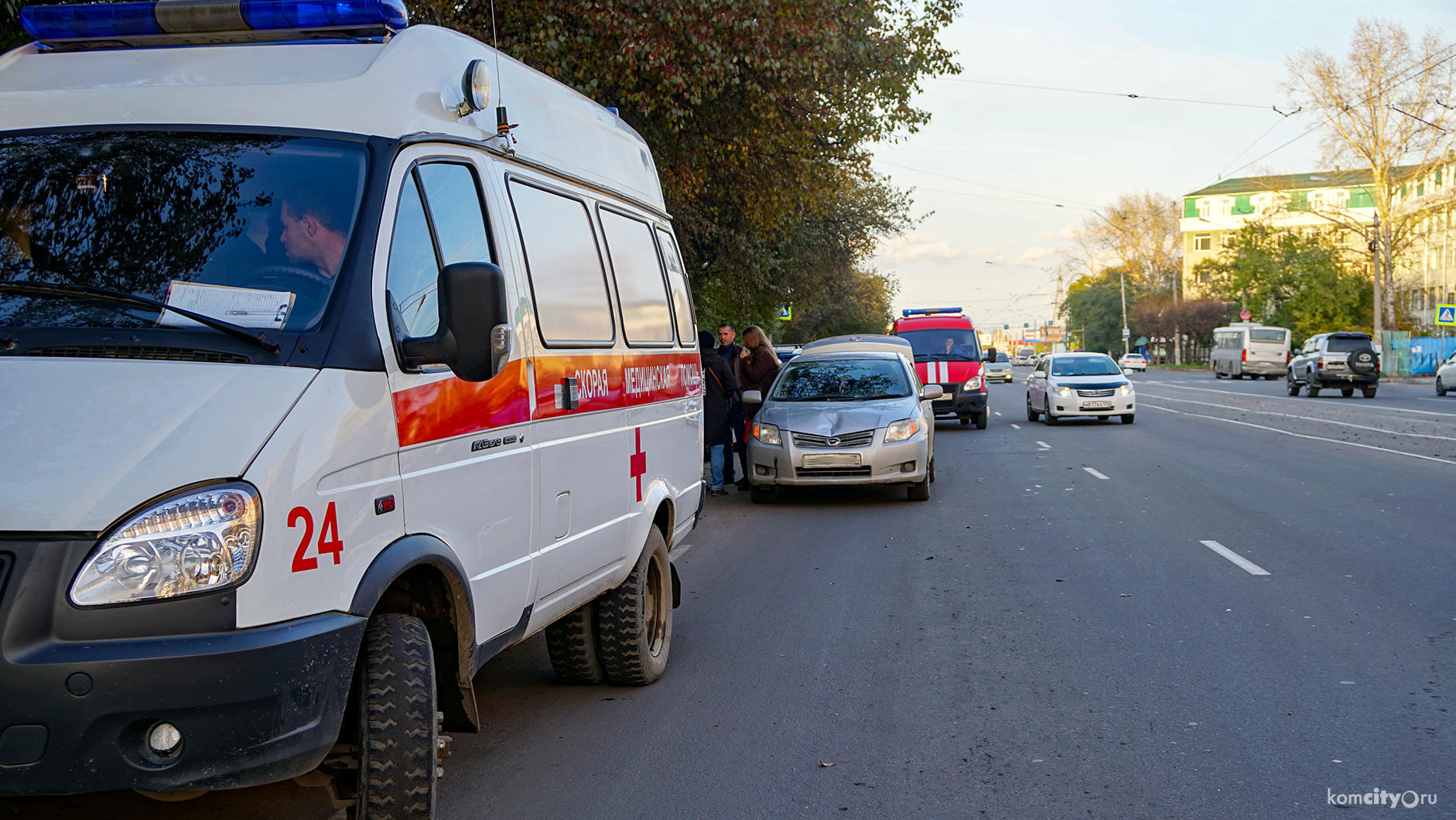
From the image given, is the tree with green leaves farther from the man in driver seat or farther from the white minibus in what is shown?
the man in driver seat

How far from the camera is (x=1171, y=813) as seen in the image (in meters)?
4.16

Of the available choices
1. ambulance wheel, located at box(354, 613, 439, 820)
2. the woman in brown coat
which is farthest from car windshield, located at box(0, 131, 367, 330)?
the woman in brown coat

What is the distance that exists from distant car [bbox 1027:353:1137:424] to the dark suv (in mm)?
13437

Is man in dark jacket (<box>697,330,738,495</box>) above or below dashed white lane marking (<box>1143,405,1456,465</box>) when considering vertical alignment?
above

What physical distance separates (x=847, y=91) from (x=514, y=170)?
40.2 feet

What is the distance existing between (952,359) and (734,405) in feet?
41.6

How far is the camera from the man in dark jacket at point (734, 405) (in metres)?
13.8

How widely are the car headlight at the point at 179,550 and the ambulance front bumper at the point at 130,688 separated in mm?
33

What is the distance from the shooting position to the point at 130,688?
2.89 metres

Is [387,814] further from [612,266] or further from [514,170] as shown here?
[612,266]

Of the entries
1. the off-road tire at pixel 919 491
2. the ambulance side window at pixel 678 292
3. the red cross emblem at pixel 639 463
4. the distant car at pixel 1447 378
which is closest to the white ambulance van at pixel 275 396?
the red cross emblem at pixel 639 463

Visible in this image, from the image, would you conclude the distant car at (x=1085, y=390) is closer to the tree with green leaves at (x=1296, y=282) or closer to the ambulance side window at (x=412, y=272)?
the ambulance side window at (x=412, y=272)

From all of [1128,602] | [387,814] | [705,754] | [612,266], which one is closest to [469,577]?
[387,814]

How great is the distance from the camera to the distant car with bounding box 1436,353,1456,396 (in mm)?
35156
